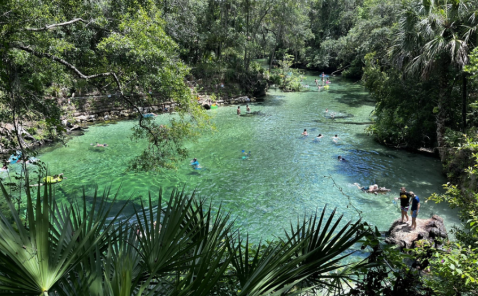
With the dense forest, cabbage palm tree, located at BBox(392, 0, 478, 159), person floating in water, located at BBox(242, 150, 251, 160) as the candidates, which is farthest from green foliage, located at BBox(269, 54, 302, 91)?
cabbage palm tree, located at BBox(392, 0, 478, 159)

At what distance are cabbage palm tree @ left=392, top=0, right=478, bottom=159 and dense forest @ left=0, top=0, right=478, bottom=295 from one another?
53 mm

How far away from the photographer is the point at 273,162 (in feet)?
50.9

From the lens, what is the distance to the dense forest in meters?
2.11

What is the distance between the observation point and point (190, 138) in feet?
45.3

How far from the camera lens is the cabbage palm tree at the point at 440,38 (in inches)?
432

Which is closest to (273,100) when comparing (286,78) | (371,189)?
(286,78)

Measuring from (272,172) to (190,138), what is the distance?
174 inches

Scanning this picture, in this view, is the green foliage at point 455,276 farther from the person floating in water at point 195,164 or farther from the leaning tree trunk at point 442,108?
the person floating in water at point 195,164

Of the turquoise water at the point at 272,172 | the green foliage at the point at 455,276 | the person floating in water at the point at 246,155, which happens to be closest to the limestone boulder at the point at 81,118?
the turquoise water at the point at 272,172

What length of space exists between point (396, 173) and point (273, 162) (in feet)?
19.6

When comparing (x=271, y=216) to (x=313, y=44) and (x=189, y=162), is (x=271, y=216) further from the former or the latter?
(x=313, y=44)

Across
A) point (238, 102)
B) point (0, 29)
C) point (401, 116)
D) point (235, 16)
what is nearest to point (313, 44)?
point (235, 16)

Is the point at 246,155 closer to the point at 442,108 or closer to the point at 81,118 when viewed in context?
the point at 442,108

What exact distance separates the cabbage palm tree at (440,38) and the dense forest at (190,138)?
0.05 meters
